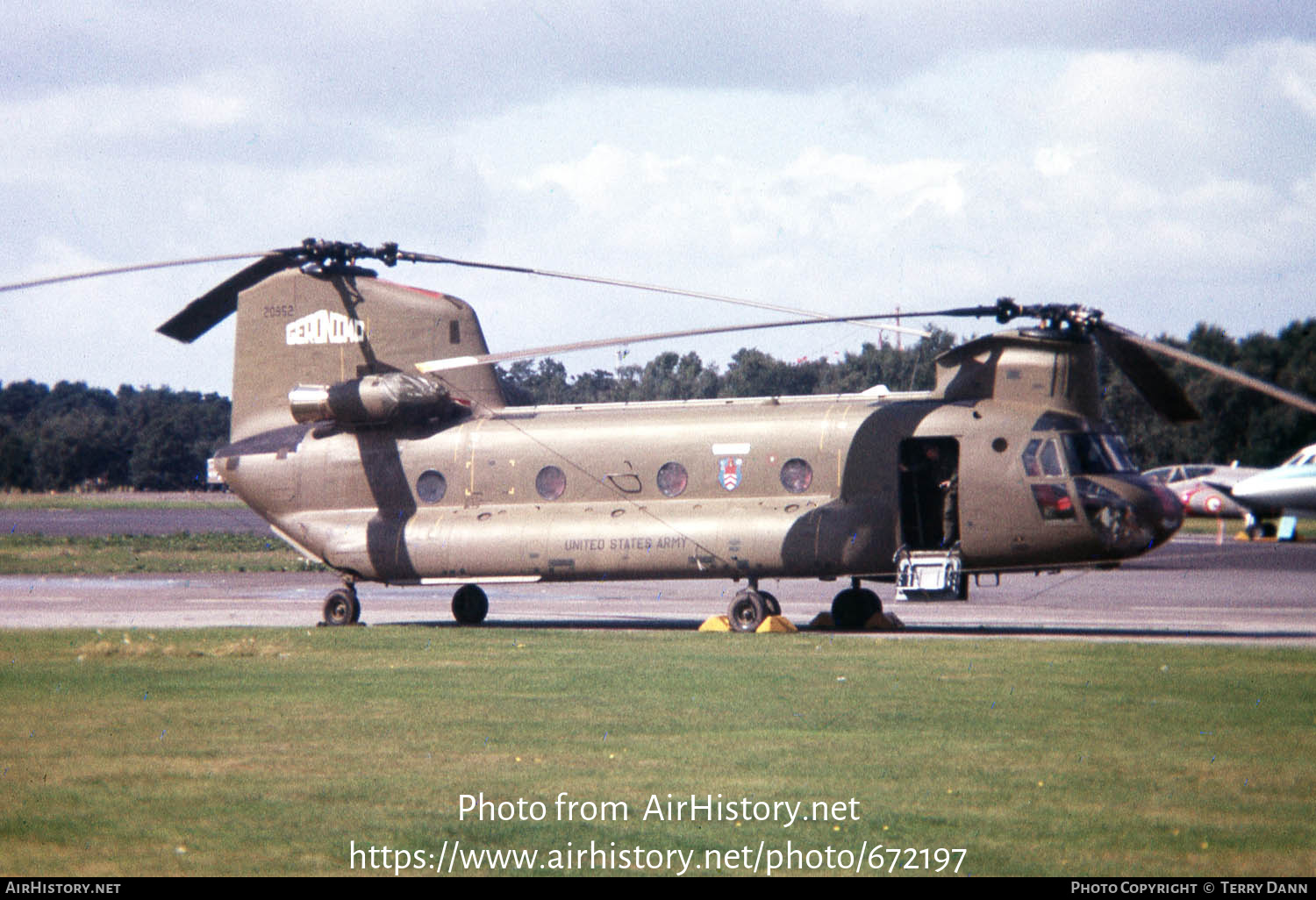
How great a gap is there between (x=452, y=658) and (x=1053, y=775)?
31.3ft

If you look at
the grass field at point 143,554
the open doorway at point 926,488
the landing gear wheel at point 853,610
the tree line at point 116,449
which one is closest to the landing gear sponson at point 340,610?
the landing gear wheel at point 853,610

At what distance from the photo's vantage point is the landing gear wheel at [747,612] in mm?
21609

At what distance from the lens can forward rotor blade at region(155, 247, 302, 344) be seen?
24188 mm

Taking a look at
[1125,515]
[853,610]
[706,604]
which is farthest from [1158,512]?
[706,604]

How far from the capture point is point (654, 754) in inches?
418

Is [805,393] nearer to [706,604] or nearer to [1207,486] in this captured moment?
[1207,486]

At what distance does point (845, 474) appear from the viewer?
21.8 metres

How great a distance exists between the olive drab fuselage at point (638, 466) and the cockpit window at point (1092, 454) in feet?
0.10

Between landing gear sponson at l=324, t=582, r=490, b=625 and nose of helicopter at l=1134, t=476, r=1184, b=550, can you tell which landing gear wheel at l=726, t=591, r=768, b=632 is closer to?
landing gear sponson at l=324, t=582, r=490, b=625

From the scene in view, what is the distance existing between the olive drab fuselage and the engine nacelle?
0.04 m

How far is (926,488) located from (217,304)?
13.3 metres

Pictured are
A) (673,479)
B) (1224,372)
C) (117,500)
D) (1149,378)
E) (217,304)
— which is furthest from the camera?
(117,500)

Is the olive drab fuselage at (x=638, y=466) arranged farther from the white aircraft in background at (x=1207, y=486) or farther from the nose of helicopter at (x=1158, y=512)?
the white aircraft in background at (x=1207, y=486)

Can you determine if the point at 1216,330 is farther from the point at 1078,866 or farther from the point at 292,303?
the point at 1078,866
